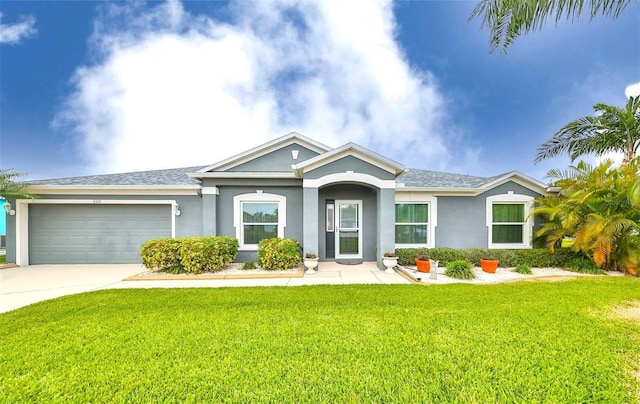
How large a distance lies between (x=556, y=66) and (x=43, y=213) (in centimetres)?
2602

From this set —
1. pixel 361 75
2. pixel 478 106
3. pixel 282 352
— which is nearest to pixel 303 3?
pixel 361 75

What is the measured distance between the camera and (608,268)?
28.7ft

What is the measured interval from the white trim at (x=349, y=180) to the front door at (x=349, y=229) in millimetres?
1796

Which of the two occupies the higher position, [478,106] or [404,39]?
[404,39]

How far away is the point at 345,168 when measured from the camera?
873 centimetres

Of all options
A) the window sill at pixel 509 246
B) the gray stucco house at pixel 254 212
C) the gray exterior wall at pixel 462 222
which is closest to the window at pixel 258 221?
the gray stucco house at pixel 254 212

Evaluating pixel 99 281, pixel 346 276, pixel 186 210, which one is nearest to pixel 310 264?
pixel 346 276

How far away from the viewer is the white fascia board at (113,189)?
9664 millimetres

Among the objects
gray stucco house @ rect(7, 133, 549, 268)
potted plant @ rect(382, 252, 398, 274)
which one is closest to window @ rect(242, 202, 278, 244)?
gray stucco house @ rect(7, 133, 549, 268)

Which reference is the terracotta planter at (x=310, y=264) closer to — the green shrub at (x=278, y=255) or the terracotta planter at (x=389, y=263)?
the green shrub at (x=278, y=255)

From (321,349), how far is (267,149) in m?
8.38

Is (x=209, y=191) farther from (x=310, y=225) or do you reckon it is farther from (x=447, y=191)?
(x=447, y=191)

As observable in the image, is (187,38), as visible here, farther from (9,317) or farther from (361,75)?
(9,317)

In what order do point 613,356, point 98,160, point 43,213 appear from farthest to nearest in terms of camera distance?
point 98,160 → point 43,213 → point 613,356
